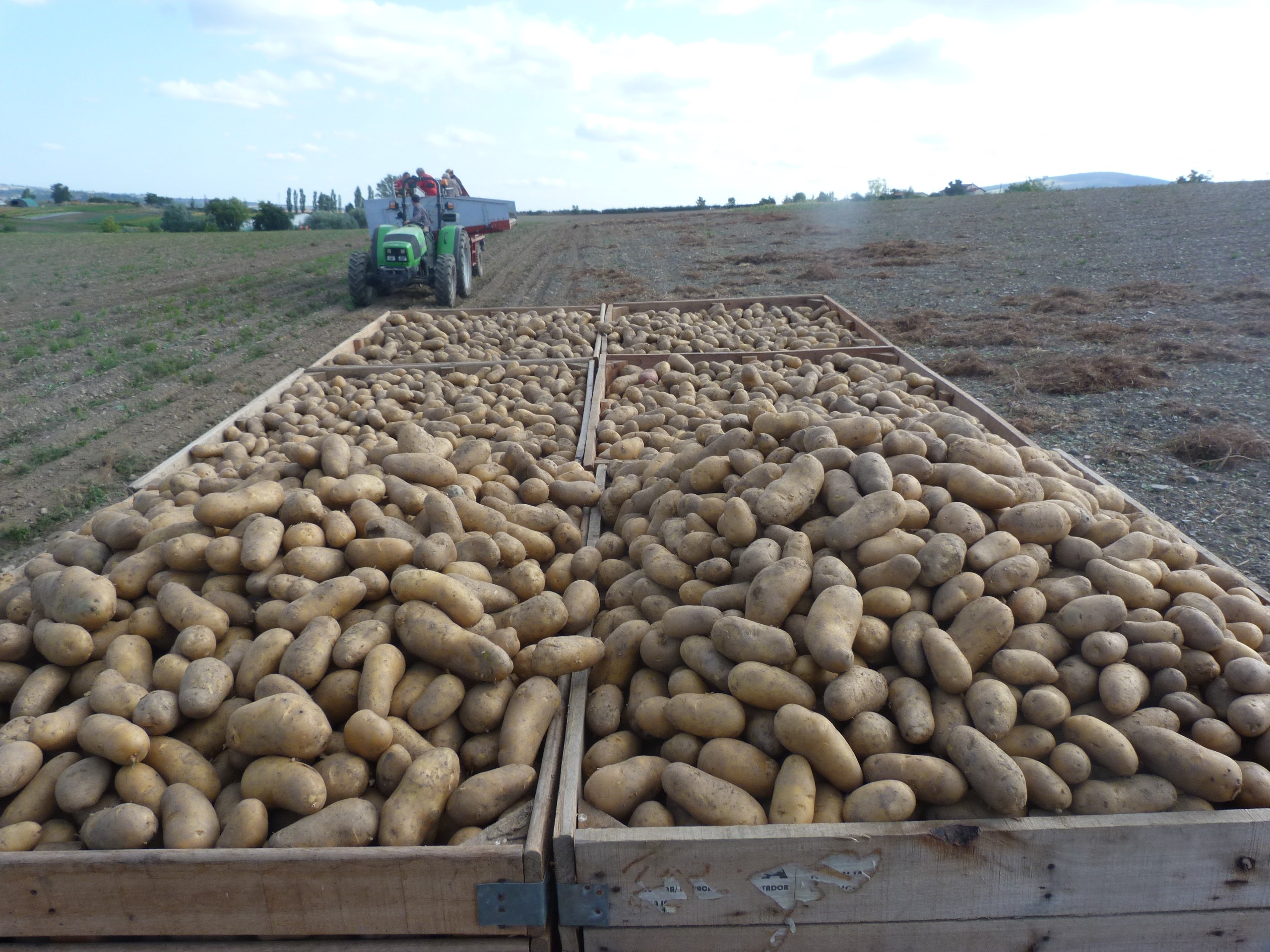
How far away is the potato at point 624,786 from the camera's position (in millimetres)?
2061

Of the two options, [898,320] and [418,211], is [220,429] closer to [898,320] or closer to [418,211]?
[898,320]

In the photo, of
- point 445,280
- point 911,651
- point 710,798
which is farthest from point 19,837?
point 445,280

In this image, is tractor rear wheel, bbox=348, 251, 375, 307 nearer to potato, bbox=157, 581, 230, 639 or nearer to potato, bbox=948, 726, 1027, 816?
potato, bbox=157, 581, 230, 639

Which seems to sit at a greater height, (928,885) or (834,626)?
(834,626)

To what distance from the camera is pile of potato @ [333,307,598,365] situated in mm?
7027

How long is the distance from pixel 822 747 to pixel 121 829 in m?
1.77

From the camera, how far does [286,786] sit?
6.51 feet

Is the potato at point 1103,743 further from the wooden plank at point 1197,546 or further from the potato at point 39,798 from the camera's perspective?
the potato at point 39,798

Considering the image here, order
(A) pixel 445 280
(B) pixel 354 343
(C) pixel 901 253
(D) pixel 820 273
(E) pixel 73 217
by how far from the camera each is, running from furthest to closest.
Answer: (E) pixel 73 217 < (C) pixel 901 253 < (D) pixel 820 273 < (A) pixel 445 280 < (B) pixel 354 343

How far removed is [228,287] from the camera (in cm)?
1645

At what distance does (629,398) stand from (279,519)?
319cm

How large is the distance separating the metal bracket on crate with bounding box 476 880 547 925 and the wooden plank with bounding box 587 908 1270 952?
0.86 ft

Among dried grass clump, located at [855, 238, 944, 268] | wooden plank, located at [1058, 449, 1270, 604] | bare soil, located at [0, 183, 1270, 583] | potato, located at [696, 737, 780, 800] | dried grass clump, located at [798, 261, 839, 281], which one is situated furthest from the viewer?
dried grass clump, located at [855, 238, 944, 268]

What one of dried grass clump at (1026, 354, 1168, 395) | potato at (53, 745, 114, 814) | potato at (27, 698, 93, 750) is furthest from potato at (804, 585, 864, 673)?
dried grass clump at (1026, 354, 1168, 395)
